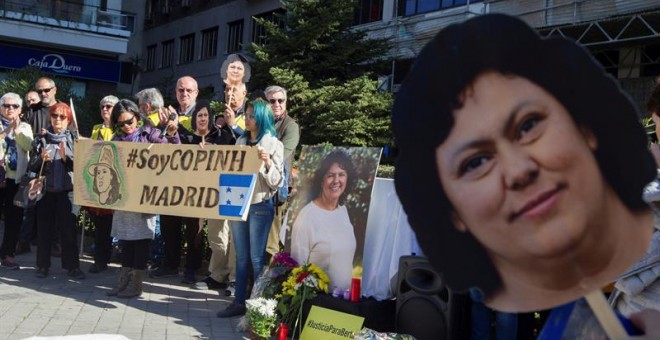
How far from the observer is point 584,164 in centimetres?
180

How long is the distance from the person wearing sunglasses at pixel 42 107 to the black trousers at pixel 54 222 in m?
1.29

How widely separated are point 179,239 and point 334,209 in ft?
9.79

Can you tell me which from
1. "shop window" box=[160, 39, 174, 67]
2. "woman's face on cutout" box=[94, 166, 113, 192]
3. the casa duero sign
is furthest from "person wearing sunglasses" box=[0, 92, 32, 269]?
"shop window" box=[160, 39, 174, 67]

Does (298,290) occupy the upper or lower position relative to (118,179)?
lower

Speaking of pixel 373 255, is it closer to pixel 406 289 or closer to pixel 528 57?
pixel 406 289

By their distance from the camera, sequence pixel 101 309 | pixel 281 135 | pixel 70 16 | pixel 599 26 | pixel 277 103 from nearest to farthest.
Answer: pixel 101 309
pixel 281 135
pixel 277 103
pixel 599 26
pixel 70 16

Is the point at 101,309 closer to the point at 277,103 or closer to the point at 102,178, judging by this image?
the point at 102,178

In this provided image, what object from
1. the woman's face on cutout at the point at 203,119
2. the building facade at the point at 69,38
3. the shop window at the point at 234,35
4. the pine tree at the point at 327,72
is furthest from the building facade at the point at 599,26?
the building facade at the point at 69,38

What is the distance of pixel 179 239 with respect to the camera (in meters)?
8.64

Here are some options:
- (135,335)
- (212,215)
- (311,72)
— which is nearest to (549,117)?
(135,335)

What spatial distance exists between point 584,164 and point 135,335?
4.94 m

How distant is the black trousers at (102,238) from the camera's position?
8508mm

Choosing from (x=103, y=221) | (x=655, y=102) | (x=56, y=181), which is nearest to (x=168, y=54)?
(x=103, y=221)

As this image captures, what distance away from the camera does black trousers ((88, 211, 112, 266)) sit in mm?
8508
